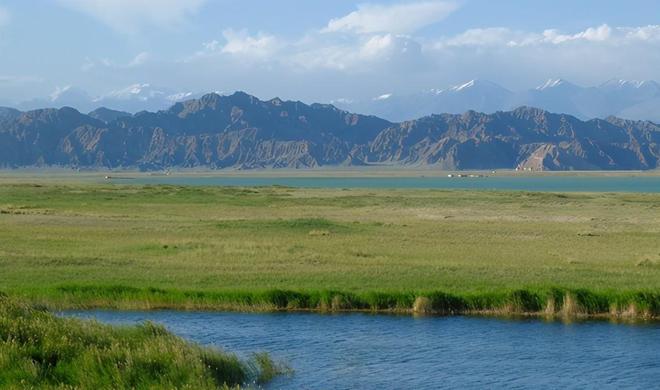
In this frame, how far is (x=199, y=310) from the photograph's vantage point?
3147 centimetres

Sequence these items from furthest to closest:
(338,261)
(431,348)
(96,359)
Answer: (338,261) → (431,348) → (96,359)

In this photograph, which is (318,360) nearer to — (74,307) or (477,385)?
(477,385)

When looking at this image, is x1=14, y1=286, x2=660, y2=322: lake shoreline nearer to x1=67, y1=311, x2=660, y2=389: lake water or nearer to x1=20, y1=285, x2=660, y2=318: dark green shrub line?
x1=20, y1=285, x2=660, y2=318: dark green shrub line

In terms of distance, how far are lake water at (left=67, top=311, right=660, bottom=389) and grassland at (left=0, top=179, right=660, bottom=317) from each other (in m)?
1.35

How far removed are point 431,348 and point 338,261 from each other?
15.9m

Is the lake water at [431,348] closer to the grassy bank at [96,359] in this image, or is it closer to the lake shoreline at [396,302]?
the lake shoreline at [396,302]

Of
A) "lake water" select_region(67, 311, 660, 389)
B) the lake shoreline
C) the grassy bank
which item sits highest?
the grassy bank

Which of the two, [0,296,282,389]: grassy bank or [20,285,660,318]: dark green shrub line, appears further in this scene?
[20,285,660,318]: dark green shrub line

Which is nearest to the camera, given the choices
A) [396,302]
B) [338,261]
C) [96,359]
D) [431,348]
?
[96,359]

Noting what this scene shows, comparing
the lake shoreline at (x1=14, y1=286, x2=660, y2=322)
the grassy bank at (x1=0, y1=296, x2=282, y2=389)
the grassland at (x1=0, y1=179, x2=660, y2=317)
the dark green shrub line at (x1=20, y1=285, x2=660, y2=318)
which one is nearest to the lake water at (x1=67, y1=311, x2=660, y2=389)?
the lake shoreline at (x1=14, y1=286, x2=660, y2=322)

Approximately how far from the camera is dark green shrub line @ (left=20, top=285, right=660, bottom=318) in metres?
30.8

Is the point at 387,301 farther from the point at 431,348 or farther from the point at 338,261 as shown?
the point at 338,261

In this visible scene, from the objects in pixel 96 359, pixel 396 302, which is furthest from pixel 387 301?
pixel 96 359

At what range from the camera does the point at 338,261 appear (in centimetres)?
4134
